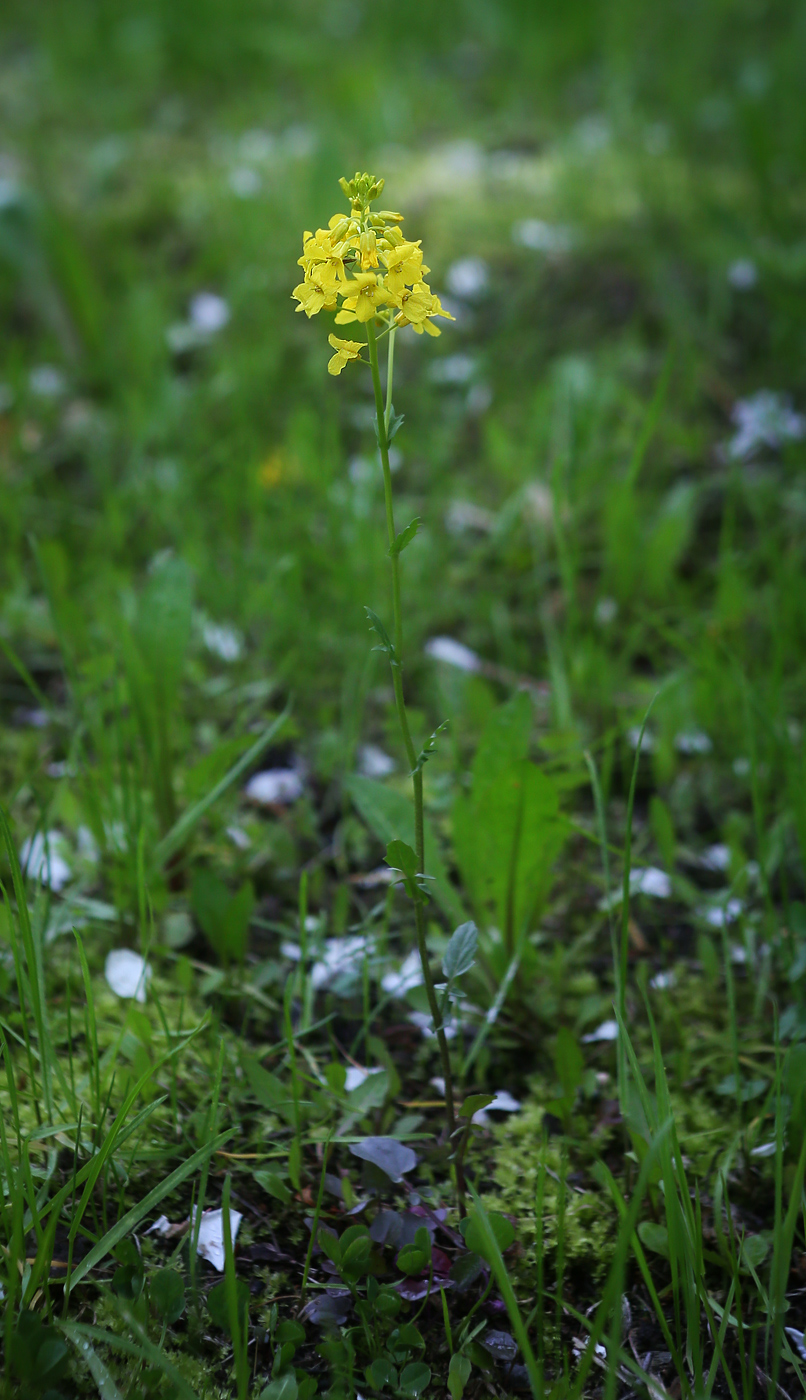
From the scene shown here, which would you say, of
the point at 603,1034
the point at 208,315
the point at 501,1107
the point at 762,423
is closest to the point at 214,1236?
the point at 501,1107

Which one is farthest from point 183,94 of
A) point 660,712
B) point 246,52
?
point 660,712

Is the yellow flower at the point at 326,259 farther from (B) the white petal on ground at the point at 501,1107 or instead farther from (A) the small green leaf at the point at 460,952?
(B) the white petal on ground at the point at 501,1107

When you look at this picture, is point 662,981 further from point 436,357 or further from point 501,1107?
point 436,357

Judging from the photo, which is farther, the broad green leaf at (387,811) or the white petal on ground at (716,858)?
the white petal on ground at (716,858)

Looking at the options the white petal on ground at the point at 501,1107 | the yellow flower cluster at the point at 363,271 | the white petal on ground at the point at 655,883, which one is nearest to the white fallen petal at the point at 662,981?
the white petal on ground at the point at 655,883

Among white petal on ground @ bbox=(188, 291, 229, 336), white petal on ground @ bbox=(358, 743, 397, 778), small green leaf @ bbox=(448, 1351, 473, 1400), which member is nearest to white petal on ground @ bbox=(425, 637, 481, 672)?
white petal on ground @ bbox=(358, 743, 397, 778)

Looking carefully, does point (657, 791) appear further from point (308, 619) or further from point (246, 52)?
point (246, 52)

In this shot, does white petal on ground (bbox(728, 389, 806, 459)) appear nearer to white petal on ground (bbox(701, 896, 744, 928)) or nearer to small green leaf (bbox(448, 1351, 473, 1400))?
white petal on ground (bbox(701, 896, 744, 928))
